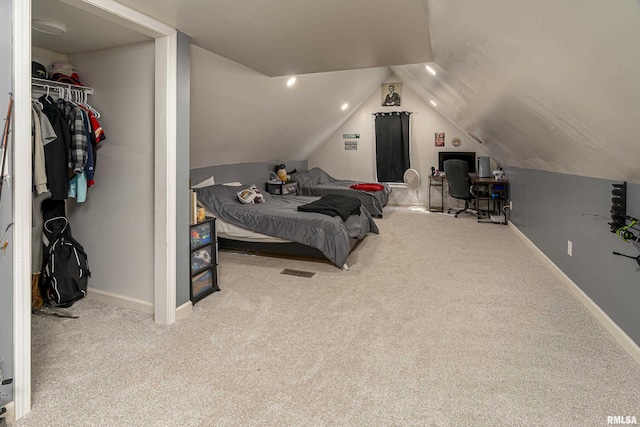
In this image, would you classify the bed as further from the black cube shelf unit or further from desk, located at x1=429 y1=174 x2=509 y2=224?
the black cube shelf unit

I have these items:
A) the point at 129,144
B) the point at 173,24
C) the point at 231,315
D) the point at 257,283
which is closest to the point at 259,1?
the point at 173,24

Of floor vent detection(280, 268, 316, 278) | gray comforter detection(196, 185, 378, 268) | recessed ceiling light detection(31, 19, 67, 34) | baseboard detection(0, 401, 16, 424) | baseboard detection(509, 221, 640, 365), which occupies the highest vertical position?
recessed ceiling light detection(31, 19, 67, 34)

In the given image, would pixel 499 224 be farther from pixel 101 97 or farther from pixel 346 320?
pixel 101 97

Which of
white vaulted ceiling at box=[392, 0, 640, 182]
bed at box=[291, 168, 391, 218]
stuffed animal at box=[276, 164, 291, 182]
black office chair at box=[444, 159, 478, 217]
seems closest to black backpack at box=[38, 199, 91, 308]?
white vaulted ceiling at box=[392, 0, 640, 182]

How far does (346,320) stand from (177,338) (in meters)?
1.19

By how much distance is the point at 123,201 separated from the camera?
2836 mm

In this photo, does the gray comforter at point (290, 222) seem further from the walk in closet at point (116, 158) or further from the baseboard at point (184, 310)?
the walk in closet at point (116, 158)

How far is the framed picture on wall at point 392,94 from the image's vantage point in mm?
7867

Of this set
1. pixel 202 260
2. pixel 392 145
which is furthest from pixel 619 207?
pixel 392 145

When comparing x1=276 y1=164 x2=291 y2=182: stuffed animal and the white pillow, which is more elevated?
x1=276 y1=164 x2=291 y2=182: stuffed animal

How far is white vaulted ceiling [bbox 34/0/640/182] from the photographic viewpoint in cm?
128

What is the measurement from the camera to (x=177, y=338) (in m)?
2.42

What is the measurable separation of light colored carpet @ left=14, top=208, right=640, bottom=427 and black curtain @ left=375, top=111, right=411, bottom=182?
15.8 feet

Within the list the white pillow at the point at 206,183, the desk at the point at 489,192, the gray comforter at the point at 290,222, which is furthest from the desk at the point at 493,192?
the white pillow at the point at 206,183
